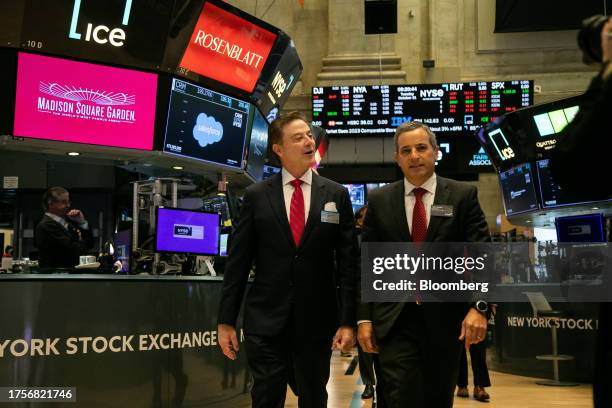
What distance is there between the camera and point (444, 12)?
638 inches

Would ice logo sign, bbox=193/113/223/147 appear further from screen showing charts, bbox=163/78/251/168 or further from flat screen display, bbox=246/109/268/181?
flat screen display, bbox=246/109/268/181

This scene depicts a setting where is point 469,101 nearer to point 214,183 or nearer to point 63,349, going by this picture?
point 214,183

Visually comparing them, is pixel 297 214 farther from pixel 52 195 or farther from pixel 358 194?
Answer: pixel 358 194

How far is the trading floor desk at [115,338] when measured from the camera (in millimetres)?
4660

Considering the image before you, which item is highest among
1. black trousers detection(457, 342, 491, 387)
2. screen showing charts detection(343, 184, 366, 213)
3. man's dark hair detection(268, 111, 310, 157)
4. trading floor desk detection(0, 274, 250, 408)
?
screen showing charts detection(343, 184, 366, 213)

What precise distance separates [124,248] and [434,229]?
12.9 ft

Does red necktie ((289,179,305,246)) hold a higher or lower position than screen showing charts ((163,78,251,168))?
lower

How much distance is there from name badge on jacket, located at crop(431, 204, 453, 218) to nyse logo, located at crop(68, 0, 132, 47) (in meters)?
4.35

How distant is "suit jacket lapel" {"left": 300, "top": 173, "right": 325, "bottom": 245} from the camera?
11.1ft

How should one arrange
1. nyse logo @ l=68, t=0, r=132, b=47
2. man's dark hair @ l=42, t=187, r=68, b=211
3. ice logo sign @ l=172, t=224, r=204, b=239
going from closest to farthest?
1. ice logo sign @ l=172, t=224, r=204, b=239
2. nyse logo @ l=68, t=0, r=132, b=47
3. man's dark hair @ l=42, t=187, r=68, b=211

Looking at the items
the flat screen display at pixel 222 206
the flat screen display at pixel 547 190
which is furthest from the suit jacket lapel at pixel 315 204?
the flat screen display at pixel 547 190

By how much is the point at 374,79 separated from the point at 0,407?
1247cm

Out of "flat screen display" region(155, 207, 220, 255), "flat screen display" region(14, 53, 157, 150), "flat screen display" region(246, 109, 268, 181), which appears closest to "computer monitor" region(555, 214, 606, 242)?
"flat screen display" region(246, 109, 268, 181)

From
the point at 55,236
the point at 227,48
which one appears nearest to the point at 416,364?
the point at 55,236
